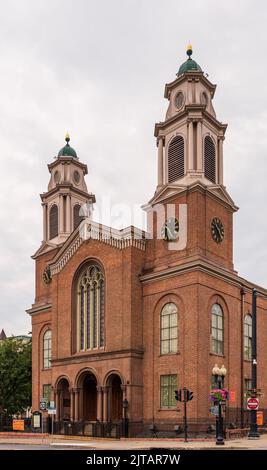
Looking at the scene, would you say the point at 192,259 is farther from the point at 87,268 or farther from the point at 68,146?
the point at 68,146

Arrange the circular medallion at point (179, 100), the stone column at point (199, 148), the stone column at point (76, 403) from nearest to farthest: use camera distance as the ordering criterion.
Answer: the stone column at point (199, 148) → the stone column at point (76, 403) → the circular medallion at point (179, 100)

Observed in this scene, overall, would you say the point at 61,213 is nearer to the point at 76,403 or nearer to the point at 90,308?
the point at 90,308

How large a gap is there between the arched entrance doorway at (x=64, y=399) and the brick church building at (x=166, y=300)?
0.10 metres

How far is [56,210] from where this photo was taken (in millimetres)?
61625

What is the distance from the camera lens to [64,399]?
50.7m

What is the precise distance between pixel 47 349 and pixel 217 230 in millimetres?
21986

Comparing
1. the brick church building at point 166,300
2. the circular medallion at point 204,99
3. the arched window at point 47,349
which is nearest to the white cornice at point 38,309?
the arched window at point 47,349

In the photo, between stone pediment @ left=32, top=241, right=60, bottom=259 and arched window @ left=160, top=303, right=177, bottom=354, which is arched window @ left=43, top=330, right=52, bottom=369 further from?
arched window @ left=160, top=303, right=177, bottom=354

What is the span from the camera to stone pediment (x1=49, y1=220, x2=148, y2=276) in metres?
45.7

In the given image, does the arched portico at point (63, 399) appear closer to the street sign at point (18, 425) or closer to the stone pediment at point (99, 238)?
the street sign at point (18, 425)

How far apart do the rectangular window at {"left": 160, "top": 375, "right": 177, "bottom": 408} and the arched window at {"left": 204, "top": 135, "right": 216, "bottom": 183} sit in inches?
613

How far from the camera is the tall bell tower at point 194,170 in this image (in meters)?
44.1

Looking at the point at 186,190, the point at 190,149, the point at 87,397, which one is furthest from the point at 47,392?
the point at 190,149

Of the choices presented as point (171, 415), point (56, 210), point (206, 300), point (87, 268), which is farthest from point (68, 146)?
point (171, 415)
